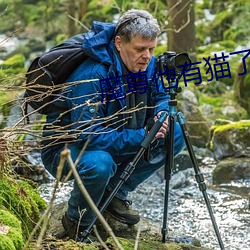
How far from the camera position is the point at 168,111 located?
11.2 ft

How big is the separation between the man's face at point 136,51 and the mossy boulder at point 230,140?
3652mm

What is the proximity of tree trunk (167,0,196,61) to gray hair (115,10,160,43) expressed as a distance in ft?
21.0

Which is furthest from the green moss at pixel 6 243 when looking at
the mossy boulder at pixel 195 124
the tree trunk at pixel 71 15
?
the tree trunk at pixel 71 15

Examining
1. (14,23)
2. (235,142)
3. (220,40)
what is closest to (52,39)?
(14,23)

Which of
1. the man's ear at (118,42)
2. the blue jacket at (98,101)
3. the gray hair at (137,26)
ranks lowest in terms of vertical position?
the blue jacket at (98,101)

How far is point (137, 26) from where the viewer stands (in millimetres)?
3340

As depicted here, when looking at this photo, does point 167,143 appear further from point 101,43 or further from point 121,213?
point 101,43

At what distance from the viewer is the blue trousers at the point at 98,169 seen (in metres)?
3.27

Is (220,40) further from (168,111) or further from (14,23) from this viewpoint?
(168,111)

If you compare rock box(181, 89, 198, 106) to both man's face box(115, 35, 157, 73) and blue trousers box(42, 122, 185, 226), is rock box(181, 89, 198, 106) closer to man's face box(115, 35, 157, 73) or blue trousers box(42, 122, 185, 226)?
blue trousers box(42, 122, 185, 226)

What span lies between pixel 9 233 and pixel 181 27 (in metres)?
7.77

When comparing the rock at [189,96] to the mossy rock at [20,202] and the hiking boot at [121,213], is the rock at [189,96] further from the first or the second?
the mossy rock at [20,202]

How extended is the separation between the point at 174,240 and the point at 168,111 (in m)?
0.88

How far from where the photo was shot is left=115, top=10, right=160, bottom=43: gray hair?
Result: 3.34 metres
